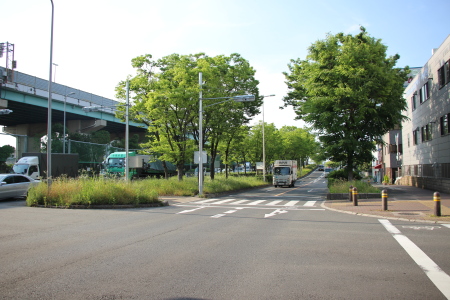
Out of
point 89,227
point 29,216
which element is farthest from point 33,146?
point 89,227

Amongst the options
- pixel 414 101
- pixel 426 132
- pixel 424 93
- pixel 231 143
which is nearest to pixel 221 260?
pixel 426 132

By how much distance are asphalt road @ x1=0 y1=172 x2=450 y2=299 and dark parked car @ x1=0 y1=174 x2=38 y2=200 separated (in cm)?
903

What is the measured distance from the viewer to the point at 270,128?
5119 cm

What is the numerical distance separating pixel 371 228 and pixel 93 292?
8623mm

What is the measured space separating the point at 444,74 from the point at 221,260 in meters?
25.2

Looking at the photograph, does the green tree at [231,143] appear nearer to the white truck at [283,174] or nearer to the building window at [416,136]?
the white truck at [283,174]

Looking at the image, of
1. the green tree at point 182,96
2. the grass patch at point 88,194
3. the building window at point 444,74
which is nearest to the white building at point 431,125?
the building window at point 444,74

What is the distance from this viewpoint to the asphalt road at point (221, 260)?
501cm

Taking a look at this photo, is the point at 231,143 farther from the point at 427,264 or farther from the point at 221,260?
the point at 427,264

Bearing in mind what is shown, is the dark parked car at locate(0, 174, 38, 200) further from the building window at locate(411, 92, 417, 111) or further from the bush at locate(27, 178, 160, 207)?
the building window at locate(411, 92, 417, 111)

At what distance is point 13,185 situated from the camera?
768 inches

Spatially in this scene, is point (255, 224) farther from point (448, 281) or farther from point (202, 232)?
point (448, 281)

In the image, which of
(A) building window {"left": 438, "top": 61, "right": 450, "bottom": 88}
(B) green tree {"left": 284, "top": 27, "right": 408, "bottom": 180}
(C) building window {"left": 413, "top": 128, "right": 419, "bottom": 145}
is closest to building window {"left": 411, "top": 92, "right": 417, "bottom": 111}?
(C) building window {"left": 413, "top": 128, "right": 419, "bottom": 145}

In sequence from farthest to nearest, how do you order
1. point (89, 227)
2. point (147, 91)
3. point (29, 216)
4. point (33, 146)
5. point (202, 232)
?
point (33, 146) < point (147, 91) < point (29, 216) < point (89, 227) < point (202, 232)
